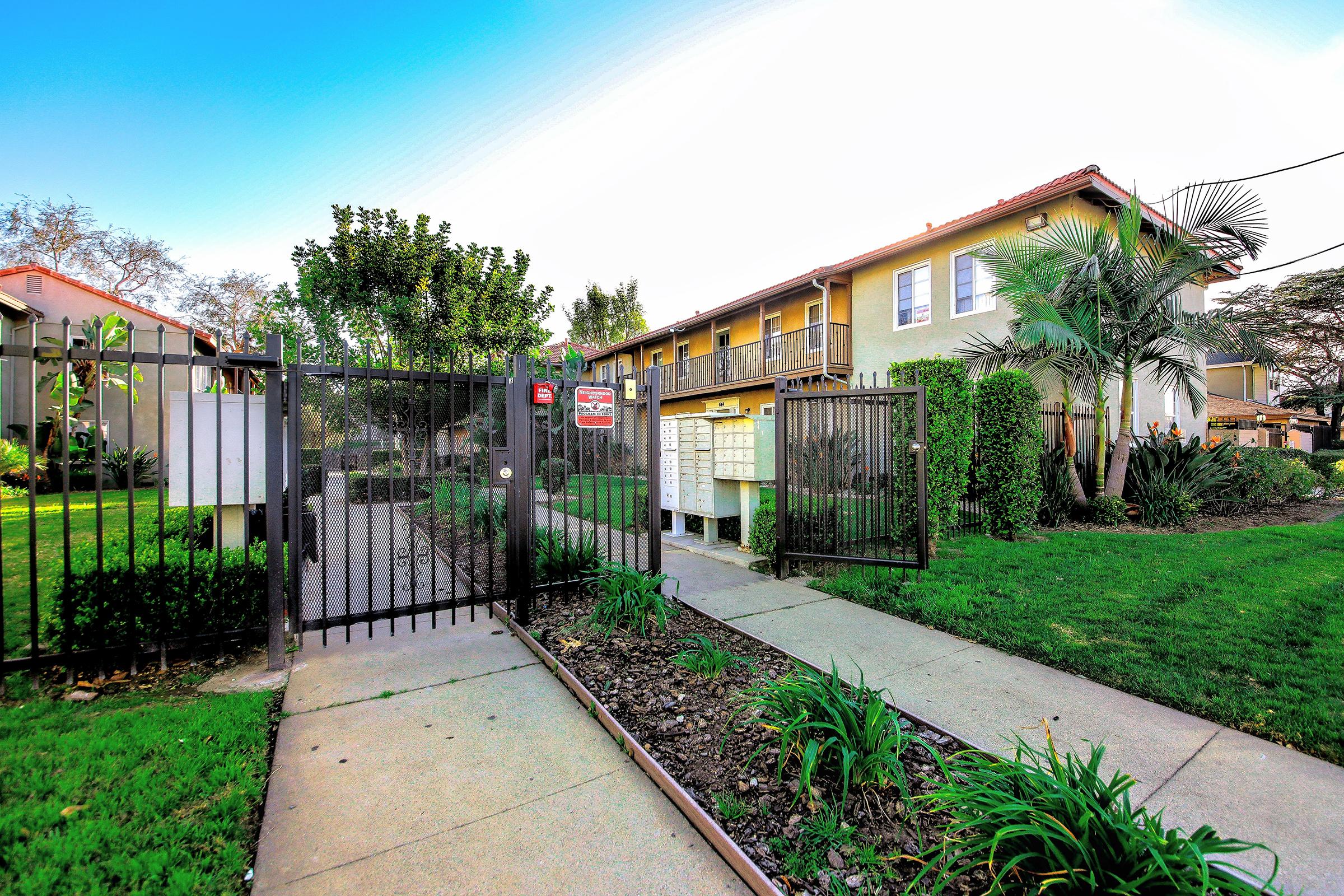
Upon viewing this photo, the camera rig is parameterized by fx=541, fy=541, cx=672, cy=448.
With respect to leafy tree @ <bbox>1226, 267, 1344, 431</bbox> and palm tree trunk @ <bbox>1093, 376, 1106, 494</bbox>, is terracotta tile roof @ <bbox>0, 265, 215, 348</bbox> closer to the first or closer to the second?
palm tree trunk @ <bbox>1093, 376, 1106, 494</bbox>

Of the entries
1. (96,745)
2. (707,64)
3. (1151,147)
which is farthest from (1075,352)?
(96,745)

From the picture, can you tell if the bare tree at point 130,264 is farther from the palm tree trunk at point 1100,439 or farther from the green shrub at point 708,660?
the palm tree trunk at point 1100,439

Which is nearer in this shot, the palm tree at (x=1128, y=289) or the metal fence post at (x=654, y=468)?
the metal fence post at (x=654, y=468)

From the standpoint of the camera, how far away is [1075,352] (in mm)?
8273

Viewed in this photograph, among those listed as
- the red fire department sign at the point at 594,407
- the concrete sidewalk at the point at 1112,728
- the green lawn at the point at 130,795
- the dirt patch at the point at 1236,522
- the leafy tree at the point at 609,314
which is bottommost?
the concrete sidewalk at the point at 1112,728

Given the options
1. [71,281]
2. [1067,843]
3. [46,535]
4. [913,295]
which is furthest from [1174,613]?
[71,281]

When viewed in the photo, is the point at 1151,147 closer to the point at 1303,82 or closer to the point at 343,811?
the point at 1303,82

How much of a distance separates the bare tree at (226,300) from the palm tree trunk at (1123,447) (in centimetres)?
3162

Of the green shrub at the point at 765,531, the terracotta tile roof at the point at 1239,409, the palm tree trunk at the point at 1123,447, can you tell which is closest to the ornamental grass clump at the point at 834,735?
the green shrub at the point at 765,531

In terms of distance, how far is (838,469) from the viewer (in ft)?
19.2

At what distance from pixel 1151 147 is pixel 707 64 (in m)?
9.26

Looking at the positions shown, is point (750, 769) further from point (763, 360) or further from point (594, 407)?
point (763, 360)

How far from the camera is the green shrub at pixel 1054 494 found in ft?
27.8

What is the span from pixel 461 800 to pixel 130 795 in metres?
1.30
